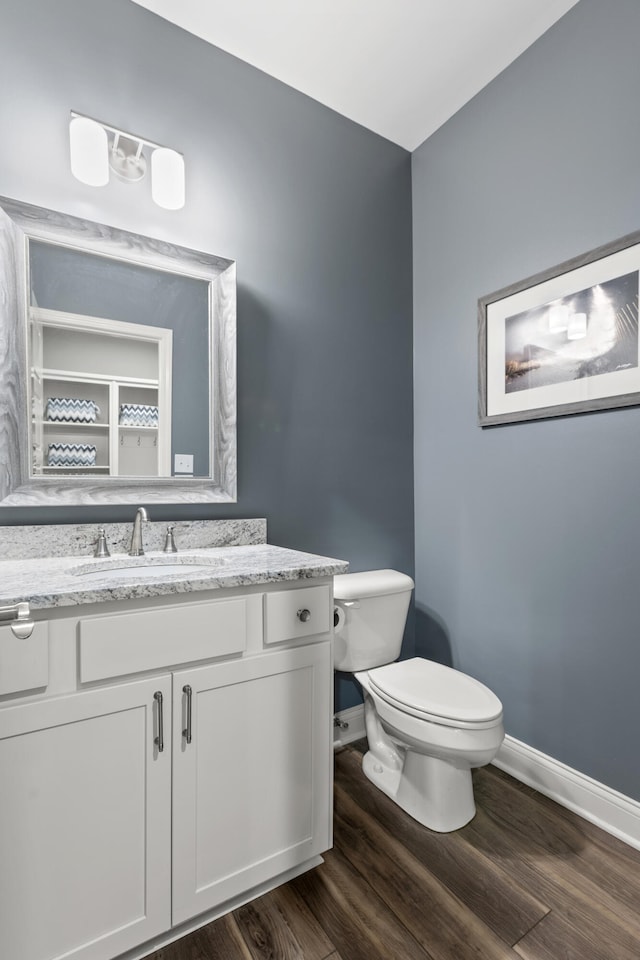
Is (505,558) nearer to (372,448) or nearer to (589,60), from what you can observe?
(372,448)

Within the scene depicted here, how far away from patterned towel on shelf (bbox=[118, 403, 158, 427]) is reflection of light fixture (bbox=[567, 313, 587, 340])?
4.72ft

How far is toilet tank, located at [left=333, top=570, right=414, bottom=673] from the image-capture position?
1.79m

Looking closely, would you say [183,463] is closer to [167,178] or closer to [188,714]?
[188,714]

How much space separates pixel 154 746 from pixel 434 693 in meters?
0.89

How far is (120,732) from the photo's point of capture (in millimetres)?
1057

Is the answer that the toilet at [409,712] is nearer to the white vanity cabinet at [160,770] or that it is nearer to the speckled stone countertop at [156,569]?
the white vanity cabinet at [160,770]

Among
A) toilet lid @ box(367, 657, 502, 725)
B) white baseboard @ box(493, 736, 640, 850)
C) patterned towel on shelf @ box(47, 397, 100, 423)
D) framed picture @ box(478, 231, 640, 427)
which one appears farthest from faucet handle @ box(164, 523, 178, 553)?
white baseboard @ box(493, 736, 640, 850)

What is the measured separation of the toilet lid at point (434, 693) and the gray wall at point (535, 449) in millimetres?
345

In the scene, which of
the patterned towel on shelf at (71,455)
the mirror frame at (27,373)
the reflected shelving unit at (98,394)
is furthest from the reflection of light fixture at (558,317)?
the patterned towel on shelf at (71,455)

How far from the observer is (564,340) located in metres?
1.68

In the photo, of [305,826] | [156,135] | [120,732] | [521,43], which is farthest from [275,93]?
[305,826]

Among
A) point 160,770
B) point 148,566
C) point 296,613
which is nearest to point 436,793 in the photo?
point 296,613

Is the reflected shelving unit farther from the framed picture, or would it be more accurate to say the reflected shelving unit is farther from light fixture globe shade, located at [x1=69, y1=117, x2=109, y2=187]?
the framed picture

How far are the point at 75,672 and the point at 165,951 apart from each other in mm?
729
